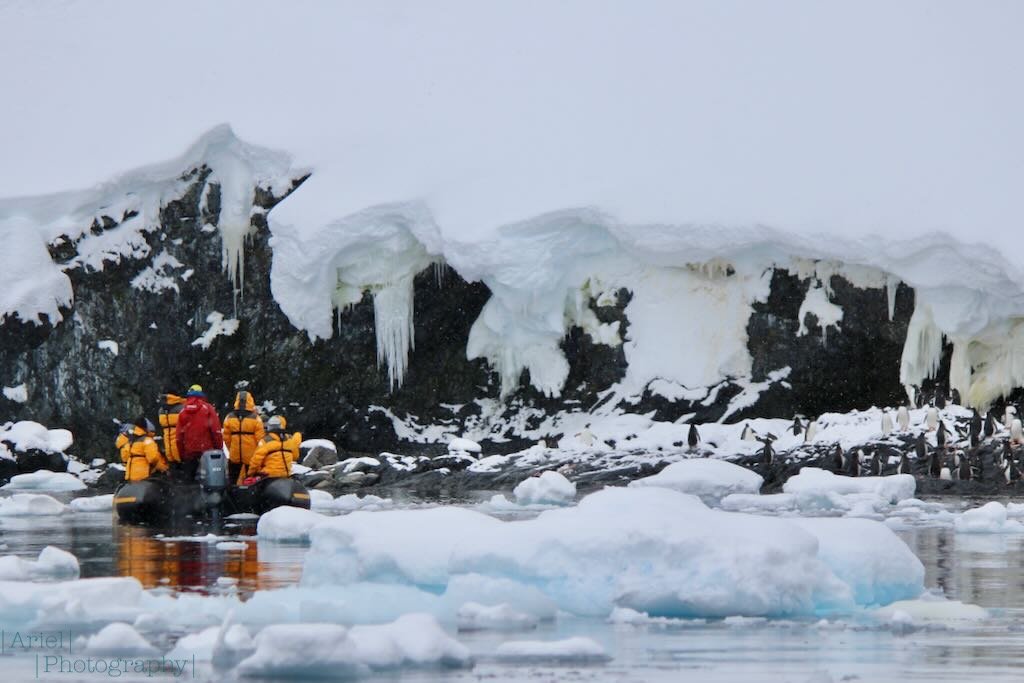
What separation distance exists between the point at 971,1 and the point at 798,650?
27024mm

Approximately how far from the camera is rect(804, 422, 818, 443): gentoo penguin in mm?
24031

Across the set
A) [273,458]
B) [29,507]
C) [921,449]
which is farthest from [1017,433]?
[29,507]

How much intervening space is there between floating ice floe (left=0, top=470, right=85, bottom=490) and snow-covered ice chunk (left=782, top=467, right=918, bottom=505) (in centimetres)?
1165

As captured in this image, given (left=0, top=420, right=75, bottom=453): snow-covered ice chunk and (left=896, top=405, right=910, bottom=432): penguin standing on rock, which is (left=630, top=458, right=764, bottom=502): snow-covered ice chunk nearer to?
(left=896, top=405, right=910, bottom=432): penguin standing on rock

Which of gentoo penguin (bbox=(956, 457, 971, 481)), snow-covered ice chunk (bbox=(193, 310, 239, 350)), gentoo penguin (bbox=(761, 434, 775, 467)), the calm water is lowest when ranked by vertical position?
the calm water

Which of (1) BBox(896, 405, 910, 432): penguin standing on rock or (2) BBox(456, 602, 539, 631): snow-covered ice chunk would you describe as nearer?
(2) BBox(456, 602, 539, 631): snow-covered ice chunk

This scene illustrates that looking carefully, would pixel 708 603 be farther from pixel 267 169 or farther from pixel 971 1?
pixel 971 1

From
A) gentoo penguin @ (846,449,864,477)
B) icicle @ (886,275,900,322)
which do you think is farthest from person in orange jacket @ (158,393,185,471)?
icicle @ (886,275,900,322)

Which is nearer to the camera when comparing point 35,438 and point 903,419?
point 903,419

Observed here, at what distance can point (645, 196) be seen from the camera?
2714cm

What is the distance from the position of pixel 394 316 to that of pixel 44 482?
247 inches

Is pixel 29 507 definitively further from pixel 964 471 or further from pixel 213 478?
pixel 964 471

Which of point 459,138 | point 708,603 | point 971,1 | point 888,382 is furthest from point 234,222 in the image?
point 708,603

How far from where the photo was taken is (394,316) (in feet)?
90.9
